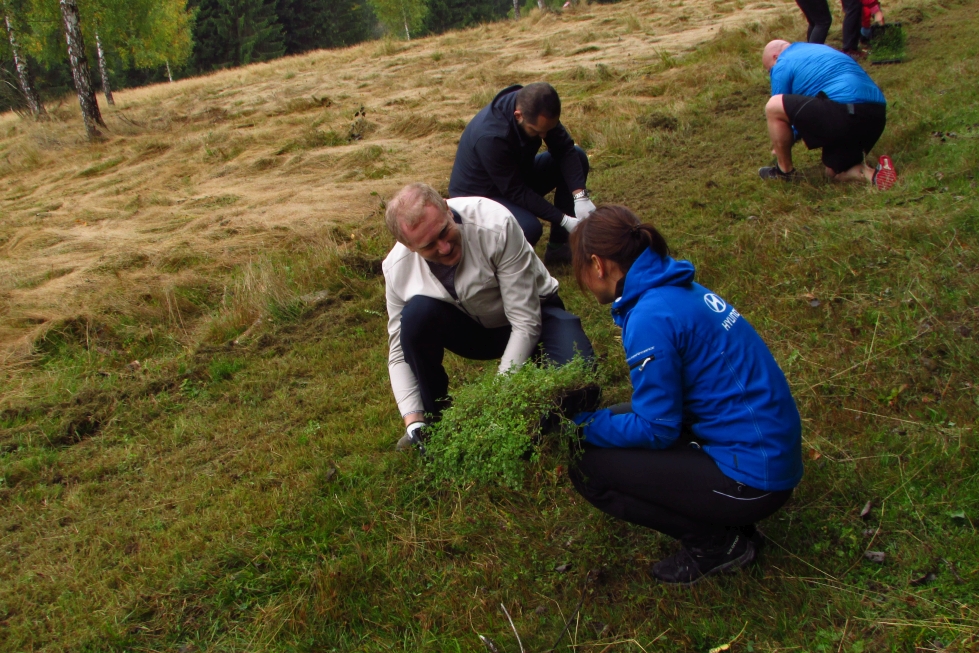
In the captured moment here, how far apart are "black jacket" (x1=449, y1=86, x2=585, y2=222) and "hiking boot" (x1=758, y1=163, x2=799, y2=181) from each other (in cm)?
153

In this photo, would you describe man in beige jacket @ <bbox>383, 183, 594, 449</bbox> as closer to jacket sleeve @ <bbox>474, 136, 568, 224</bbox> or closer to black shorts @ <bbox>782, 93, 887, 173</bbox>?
jacket sleeve @ <bbox>474, 136, 568, 224</bbox>

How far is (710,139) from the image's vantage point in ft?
22.3

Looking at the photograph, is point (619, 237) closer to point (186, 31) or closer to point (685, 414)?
point (685, 414)

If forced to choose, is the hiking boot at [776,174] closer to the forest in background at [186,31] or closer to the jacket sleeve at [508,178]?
the jacket sleeve at [508,178]

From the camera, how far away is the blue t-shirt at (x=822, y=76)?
493 cm

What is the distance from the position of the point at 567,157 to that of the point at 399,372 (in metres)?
2.48

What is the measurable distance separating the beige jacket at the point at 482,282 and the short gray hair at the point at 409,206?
220 mm

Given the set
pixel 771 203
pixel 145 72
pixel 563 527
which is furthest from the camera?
pixel 145 72

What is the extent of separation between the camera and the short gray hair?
2.73 m

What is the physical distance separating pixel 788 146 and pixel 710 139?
1666 mm

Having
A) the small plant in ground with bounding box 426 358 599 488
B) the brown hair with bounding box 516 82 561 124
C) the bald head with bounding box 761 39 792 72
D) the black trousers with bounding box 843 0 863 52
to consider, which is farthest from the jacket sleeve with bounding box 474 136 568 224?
the black trousers with bounding box 843 0 863 52

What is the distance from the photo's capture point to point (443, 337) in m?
3.08

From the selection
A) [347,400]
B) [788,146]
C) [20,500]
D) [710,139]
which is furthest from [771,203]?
[20,500]

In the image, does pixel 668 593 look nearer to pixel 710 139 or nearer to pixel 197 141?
pixel 710 139
